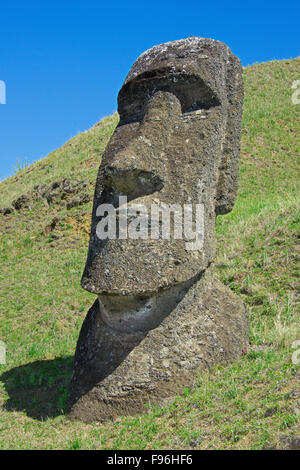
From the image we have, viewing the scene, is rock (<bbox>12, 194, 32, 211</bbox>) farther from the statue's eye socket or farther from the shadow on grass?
the statue's eye socket

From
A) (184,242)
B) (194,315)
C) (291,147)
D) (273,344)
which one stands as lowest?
(273,344)

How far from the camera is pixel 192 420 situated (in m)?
3.83

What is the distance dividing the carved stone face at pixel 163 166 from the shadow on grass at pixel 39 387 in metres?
1.21

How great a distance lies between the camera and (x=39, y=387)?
18.6ft

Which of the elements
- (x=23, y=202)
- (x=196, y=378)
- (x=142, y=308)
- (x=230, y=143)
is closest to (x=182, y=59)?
(x=230, y=143)

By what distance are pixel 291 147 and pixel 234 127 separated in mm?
15084

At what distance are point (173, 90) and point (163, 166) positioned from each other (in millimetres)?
849

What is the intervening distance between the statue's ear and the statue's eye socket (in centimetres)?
48

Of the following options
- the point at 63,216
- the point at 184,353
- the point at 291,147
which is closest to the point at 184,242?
the point at 184,353

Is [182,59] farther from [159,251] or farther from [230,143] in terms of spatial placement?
[159,251]

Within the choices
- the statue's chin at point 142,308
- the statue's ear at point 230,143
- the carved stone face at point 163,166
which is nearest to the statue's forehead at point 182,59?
the carved stone face at point 163,166

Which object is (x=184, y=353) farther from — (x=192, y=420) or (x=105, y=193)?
(x=105, y=193)

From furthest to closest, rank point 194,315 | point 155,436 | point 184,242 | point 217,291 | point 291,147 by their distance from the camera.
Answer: point 291,147
point 217,291
point 194,315
point 184,242
point 155,436
